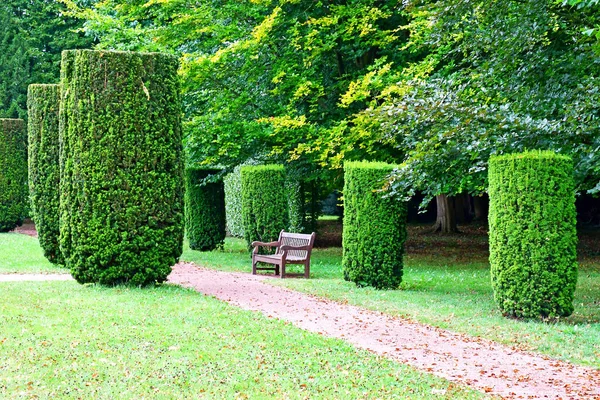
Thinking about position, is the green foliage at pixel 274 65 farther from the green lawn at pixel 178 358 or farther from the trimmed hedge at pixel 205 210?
the green lawn at pixel 178 358

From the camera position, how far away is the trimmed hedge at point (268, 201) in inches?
724

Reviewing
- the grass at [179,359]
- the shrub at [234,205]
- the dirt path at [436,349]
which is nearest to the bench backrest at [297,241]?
the dirt path at [436,349]

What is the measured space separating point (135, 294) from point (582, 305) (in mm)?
6836

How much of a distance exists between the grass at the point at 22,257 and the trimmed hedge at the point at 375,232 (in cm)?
646

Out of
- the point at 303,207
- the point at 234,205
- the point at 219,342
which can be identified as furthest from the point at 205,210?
the point at 219,342

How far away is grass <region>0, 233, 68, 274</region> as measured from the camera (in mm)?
16328

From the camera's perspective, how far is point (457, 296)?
42.1 feet

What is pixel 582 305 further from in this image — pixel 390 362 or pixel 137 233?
pixel 137 233

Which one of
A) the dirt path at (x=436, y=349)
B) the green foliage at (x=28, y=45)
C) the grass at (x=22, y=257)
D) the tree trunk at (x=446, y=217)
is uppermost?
the green foliage at (x=28, y=45)

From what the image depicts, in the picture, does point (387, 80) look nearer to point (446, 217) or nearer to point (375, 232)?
point (375, 232)

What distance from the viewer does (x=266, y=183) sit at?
18.5 m

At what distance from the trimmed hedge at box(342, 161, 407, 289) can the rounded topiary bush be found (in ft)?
10.7

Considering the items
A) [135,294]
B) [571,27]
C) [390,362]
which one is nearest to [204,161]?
[135,294]

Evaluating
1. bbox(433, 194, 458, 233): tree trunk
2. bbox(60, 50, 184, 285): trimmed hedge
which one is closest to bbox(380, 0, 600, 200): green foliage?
bbox(60, 50, 184, 285): trimmed hedge
